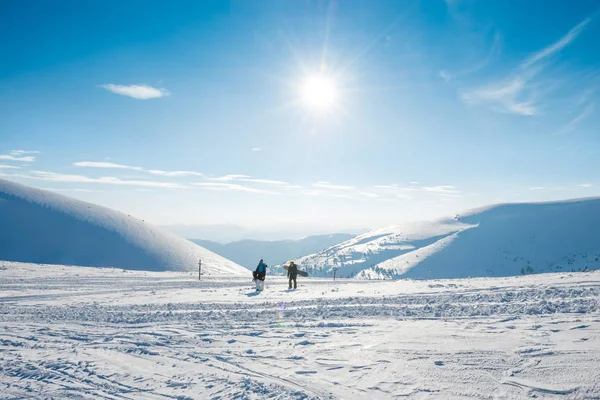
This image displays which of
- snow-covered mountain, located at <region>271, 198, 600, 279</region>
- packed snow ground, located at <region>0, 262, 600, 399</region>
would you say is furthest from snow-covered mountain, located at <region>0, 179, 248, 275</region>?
packed snow ground, located at <region>0, 262, 600, 399</region>

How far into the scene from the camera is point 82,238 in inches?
2965

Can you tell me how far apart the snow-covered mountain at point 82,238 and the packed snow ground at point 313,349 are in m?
49.9

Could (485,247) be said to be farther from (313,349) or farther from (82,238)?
(313,349)

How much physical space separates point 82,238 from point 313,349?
268 ft

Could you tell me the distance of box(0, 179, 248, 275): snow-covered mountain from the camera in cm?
6706

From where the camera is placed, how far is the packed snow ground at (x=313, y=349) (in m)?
6.33

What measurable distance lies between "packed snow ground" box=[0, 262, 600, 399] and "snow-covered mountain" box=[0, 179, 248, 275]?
1963 inches

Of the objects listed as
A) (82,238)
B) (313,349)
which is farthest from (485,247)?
(313,349)

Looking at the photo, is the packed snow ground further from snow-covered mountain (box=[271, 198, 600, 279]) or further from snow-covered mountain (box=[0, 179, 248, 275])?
snow-covered mountain (box=[271, 198, 600, 279])

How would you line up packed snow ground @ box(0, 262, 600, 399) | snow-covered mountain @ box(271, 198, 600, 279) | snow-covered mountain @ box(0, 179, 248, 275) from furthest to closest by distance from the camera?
snow-covered mountain @ box(271, 198, 600, 279), snow-covered mountain @ box(0, 179, 248, 275), packed snow ground @ box(0, 262, 600, 399)

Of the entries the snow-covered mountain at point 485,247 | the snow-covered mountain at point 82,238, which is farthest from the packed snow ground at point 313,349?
the snow-covered mountain at point 485,247

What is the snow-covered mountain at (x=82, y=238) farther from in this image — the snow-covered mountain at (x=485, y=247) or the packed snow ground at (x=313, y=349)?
the packed snow ground at (x=313, y=349)

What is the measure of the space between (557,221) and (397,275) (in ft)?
267

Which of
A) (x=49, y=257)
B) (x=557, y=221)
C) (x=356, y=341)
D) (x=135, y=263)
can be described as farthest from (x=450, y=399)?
(x=557, y=221)
